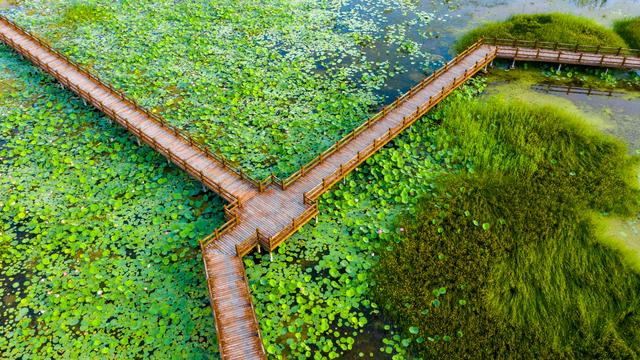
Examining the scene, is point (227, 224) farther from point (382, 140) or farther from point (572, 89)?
point (572, 89)

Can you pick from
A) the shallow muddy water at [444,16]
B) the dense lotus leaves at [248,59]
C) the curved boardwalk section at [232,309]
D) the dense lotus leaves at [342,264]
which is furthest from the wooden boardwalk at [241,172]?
the shallow muddy water at [444,16]

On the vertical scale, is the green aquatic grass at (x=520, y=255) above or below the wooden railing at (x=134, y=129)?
below

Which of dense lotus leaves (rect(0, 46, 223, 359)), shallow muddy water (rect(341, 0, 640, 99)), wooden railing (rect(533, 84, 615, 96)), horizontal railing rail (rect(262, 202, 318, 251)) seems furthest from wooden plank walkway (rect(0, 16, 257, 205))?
wooden railing (rect(533, 84, 615, 96))

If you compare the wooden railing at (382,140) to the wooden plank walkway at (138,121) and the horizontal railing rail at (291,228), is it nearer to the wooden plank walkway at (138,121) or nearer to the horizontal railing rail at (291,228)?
the horizontal railing rail at (291,228)

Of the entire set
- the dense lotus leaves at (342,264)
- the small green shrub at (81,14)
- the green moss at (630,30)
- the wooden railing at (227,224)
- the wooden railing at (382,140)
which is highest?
the green moss at (630,30)

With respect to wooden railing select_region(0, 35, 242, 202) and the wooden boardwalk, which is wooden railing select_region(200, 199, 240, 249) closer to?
the wooden boardwalk

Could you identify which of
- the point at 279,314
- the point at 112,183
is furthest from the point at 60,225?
the point at 279,314
